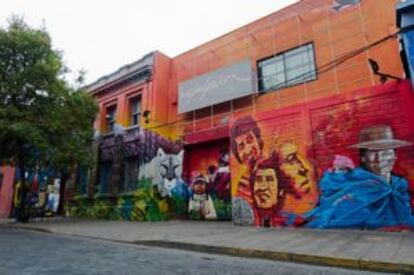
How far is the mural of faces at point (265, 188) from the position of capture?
39.4 ft

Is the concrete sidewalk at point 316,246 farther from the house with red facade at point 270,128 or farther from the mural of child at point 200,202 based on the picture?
the mural of child at point 200,202

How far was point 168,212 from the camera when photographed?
16781 millimetres

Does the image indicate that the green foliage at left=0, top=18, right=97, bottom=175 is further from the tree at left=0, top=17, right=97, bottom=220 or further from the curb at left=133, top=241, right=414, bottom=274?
the curb at left=133, top=241, right=414, bottom=274

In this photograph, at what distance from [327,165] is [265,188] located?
7.79ft

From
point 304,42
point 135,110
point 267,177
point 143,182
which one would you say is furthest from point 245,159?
point 135,110

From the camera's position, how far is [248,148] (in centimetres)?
1303

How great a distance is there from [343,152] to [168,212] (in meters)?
9.24

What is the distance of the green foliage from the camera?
50.5 feet

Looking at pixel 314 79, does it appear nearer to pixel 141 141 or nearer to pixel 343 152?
pixel 343 152

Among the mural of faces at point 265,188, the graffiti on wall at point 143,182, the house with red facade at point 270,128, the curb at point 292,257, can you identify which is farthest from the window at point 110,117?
the curb at point 292,257

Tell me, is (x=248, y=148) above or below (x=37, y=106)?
below

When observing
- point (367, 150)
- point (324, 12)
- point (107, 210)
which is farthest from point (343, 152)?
point (107, 210)

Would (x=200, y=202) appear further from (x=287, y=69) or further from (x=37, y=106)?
(x=37, y=106)

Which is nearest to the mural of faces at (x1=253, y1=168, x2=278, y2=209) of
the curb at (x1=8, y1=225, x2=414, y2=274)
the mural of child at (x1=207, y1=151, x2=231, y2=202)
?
the mural of child at (x1=207, y1=151, x2=231, y2=202)
